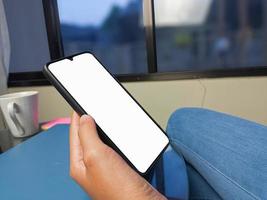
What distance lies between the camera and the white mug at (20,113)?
746 millimetres

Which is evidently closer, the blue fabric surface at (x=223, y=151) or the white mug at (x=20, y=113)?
the blue fabric surface at (x=223, y=151)

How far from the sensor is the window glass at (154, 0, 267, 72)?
150cm

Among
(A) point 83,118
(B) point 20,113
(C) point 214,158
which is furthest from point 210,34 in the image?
(A) point 83,118

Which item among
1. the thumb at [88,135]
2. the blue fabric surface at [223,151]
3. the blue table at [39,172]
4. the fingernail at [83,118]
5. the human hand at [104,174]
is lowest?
the blue table at [39,172]

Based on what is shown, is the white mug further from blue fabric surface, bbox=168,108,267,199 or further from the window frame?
the window frame

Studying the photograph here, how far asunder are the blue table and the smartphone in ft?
0.36

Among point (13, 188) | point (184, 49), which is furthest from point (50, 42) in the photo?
point (13, 188)

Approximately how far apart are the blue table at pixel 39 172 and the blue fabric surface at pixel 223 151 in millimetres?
196

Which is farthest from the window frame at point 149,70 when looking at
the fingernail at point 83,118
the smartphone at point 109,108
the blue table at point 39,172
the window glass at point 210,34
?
the fingernail at point 83,118

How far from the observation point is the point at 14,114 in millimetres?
752

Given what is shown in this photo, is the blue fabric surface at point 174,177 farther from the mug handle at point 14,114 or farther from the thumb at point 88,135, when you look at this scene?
the mug handle at point 14,114

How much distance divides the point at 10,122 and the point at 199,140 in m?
0.52

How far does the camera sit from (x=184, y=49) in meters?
1.77

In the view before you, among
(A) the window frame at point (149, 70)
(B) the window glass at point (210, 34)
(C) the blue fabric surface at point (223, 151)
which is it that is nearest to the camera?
(C) the blue fabric surface at point (223, 151)
